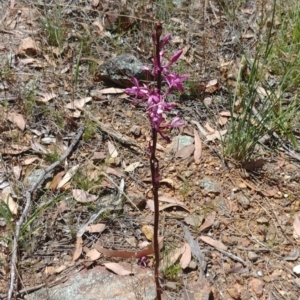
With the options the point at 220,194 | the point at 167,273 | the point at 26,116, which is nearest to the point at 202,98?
the point at 220,194

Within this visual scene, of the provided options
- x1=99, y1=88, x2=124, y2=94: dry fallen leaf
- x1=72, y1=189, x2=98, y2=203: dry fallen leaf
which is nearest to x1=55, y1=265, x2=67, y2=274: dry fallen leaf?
x1=72, y1=189, x2=98, y2=203: dry fallen leaf

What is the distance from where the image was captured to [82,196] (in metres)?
2.46

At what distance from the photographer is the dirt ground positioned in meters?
2.23

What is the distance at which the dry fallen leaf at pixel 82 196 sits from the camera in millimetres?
2447

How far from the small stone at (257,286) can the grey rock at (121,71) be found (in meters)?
1.48

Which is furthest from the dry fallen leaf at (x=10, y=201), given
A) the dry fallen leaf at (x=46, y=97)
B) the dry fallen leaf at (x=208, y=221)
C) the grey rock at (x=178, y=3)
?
the grey rock at (x=178, y=3)

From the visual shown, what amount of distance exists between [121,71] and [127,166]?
0.72 metres

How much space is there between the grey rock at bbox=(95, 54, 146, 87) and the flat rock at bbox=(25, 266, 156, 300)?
133 cm

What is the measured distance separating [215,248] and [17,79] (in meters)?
1.68

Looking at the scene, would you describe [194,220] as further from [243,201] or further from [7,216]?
[7,216]

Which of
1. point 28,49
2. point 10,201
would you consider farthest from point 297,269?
point 28,49

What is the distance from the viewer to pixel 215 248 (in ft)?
7.62

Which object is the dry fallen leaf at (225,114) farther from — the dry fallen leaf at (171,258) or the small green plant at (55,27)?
the small green plant at (55,27)

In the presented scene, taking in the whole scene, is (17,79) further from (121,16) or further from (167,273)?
(167,273)
